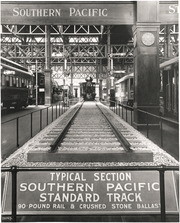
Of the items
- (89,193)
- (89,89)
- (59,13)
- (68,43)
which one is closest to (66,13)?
(59,13)

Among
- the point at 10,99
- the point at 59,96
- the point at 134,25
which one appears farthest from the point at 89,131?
the point at 59,96

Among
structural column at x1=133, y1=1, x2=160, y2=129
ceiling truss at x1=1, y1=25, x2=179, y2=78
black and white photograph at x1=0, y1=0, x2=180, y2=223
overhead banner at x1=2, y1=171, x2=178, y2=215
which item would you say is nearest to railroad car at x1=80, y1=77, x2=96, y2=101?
ceiling truss at x1=1, y1=25, x2=179, y2=78

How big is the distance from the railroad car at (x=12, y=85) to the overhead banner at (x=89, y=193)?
10.0 m

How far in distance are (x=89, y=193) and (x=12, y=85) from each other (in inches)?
503

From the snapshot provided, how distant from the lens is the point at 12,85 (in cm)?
1488

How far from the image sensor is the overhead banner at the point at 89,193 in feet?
9.54

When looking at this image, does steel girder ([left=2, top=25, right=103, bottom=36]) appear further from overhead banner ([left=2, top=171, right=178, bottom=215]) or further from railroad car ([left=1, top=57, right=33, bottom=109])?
overhead banner ([left=2, top=171, right=178, bottom=215])

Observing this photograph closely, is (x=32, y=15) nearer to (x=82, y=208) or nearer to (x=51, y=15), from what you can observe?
(x=51, y=15)

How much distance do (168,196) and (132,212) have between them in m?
0.54

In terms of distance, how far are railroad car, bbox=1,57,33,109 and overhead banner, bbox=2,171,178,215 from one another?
10.0 meters

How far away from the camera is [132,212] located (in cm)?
287

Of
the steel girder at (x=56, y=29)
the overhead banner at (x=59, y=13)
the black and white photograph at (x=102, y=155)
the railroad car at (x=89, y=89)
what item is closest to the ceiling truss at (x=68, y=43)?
the steel girder at (x=56, y=29)

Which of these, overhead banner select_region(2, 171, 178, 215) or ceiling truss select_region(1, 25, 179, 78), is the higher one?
ceiling truss select_region(1, 25, 179, 78)

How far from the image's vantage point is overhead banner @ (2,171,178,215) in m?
2.91
